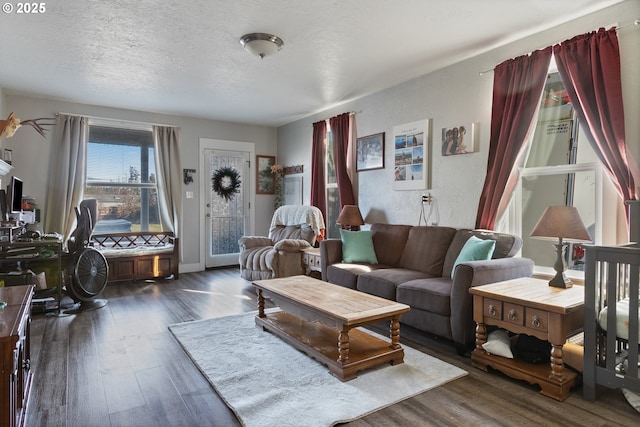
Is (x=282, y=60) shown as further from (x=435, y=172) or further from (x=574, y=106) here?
(x=574, y=106)

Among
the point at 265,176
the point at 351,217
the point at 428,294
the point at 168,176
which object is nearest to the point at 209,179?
the point at 168,176

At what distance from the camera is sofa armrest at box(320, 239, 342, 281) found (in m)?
4.07

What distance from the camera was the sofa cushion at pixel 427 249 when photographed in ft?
11.6

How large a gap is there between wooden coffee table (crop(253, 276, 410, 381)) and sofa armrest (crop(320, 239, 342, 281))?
87cm

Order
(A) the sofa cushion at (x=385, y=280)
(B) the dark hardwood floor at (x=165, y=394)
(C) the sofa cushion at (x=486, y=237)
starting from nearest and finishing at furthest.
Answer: (B) the dark hardwood floor at (x=165, y=394), (C) the sofa cushion at (x=486, y=237), (A) the sofa cushion at (x=385, y=280)

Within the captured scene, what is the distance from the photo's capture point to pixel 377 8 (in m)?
2.62

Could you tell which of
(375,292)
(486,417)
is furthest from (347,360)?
(375,292)

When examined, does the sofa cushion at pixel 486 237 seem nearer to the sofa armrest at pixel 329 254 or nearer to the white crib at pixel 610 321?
the white crib at pixel 610 321

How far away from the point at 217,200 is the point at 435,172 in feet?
12.7

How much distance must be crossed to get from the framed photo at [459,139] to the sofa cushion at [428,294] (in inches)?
50.7

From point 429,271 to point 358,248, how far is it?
82 centimetres

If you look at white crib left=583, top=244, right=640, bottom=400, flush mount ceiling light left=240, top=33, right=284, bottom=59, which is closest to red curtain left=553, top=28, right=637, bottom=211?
white crib left=583, top=244, right=640, bottom=400

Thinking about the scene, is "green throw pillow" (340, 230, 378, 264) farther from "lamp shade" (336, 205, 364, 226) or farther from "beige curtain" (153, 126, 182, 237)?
"beige curtain" (153, 126, 182, 237)

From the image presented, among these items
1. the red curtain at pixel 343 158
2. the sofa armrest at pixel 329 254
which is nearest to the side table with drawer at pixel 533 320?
the sofa armrest at pixel 329 254
